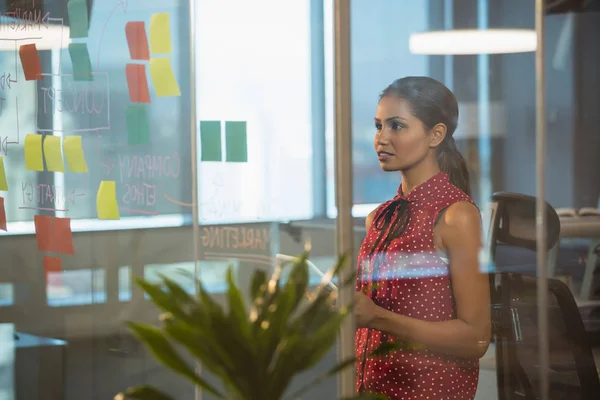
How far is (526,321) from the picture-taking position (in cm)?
275

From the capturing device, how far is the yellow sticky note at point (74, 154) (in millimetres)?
3498

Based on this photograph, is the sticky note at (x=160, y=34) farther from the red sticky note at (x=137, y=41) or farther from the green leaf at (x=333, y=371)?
the green leaf at (x=333, y=371)

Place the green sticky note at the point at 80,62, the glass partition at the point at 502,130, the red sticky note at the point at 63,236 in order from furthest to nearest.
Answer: the red sticky note at the point at 63,236
the green sticky note at the point at 80,62
the glass partition at the point at 502,130

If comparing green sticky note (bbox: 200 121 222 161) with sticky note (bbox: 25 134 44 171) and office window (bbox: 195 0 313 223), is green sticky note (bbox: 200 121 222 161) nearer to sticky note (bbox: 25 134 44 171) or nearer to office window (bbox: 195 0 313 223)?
office window (bbox: 195 0 313 223)

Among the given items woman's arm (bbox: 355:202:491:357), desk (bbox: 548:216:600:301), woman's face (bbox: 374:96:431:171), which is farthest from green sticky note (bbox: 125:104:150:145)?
desk (bbox: 548:216:600:301)

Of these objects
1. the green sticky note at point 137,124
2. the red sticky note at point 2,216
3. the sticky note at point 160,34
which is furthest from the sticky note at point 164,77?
the red sticky note at point 2,216

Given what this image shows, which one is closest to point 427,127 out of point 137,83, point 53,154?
point 137,83


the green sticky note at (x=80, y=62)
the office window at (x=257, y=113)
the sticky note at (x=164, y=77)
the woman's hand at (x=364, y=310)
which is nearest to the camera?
the woman's hand at (x=364, y=310)

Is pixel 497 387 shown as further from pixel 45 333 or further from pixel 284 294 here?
pixel 45 333

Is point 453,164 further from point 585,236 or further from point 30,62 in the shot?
point 30,62

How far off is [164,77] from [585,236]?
5.56 ft

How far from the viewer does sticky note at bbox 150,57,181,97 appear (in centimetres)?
324

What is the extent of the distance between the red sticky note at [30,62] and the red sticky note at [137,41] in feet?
1.89

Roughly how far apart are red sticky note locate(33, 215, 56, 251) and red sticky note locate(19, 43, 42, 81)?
24.8 inches
